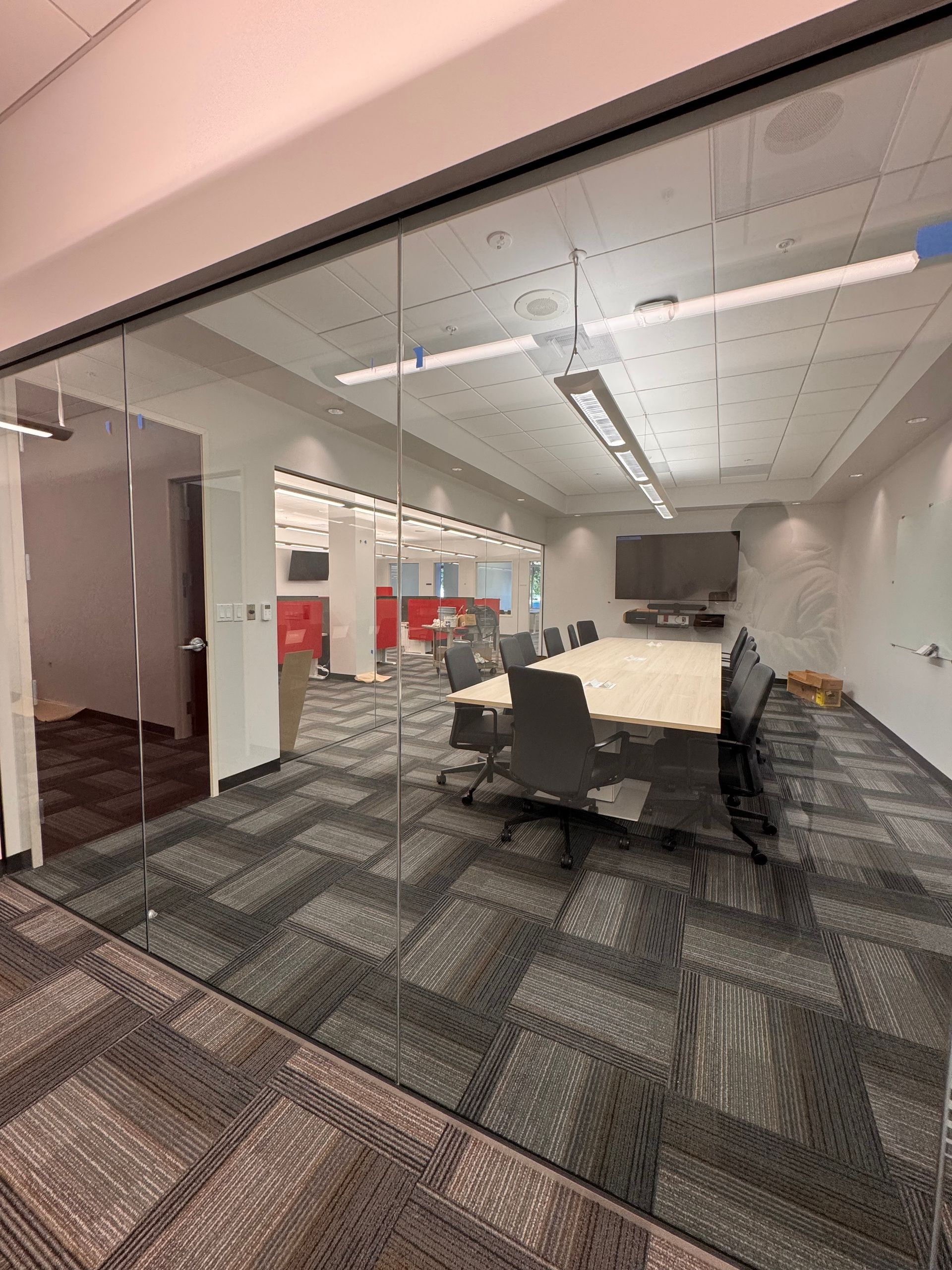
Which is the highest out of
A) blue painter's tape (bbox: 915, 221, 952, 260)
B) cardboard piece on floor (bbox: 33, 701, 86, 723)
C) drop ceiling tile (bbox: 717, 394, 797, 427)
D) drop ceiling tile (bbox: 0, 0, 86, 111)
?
drop ceiling tile (bbox: 0, 0, 86, 111)

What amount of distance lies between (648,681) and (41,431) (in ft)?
10.7

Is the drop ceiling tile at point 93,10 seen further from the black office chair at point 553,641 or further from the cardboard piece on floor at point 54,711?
the cardboard piece on floor at point 54,711

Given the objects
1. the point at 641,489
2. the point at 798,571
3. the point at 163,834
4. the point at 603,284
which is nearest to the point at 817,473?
the point at 798,571

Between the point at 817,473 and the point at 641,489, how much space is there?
521mm

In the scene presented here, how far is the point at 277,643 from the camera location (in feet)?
8.76

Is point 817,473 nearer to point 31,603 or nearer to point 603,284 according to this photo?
point 603,284

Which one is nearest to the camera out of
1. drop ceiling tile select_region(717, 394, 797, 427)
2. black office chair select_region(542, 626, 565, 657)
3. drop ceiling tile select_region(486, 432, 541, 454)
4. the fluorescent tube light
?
drop ceiling tile select_region(717, 394, 797, 427)

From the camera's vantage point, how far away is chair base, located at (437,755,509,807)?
2.32m

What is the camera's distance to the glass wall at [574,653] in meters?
1.16

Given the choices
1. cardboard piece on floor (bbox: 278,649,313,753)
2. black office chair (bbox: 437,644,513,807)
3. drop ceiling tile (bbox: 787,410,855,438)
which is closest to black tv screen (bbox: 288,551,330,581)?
cardboard piece on floor (bbox: 278,649,313,753)

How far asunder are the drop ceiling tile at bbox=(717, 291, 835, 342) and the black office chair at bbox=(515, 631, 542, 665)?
1.20 m

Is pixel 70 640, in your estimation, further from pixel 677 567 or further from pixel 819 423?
pixel 819 423

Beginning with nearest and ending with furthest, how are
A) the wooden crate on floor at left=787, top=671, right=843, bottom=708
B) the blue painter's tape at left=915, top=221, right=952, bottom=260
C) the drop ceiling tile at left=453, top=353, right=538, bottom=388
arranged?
the blue painter's tape at left=915, top=221, right=952, bottom=260
the wooden crate on floor at left=787, top=671, right=843, bottom=708
the drop ceiling tile at left=453, top=353, right=538, bottom=388

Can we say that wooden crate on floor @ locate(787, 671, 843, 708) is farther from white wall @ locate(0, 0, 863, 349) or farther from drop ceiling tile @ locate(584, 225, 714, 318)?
white wall @ locate(0, 0, 863, 349)
